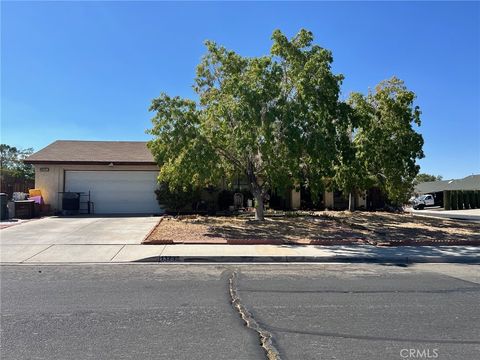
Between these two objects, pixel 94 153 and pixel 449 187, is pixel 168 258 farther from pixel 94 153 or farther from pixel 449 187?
pixel 449 187

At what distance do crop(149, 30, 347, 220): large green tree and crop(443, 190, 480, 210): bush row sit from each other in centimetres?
3552

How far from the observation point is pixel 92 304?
7125 millimetres

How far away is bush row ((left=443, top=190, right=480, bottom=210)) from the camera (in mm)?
48125

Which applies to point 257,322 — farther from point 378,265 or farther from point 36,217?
point 36,217

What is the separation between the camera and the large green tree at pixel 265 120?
15305mm

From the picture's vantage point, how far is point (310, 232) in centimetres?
1681

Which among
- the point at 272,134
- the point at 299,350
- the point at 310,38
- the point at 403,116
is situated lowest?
the point at 299,350

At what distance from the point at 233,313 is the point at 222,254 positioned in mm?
5622

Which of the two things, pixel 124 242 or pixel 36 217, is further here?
pixel 36 217

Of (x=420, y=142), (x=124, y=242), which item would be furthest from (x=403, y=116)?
(x=124, y=242)

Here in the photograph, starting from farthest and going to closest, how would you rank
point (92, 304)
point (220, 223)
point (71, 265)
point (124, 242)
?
point (220, 223)
point (124, 242)
point (71, 265)
point (92, 304)

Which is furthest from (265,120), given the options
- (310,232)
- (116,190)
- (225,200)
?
(116,190)

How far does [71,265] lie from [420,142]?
57.3 ft

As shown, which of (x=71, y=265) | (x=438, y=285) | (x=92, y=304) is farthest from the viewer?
(x=71, y=265)
